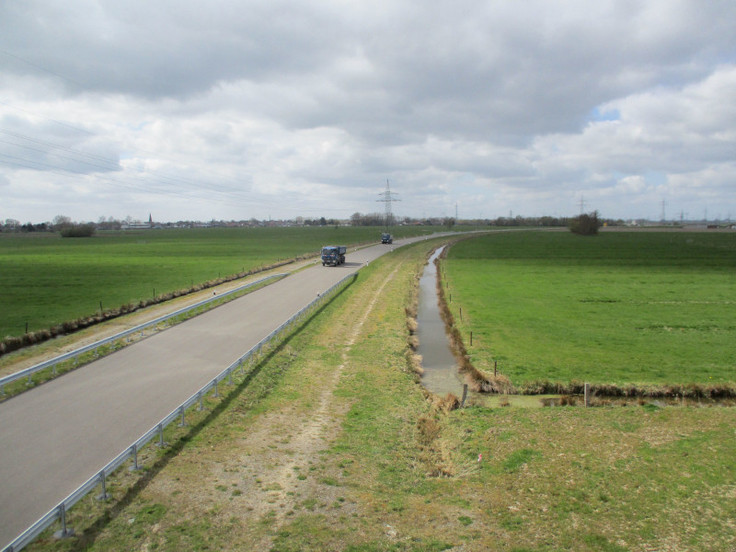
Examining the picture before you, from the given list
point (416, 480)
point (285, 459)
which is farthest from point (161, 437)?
point (416, 480)

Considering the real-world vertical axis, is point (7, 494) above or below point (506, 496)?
above

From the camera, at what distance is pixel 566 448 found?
14023 millimetres

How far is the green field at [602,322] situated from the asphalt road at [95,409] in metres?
12.9

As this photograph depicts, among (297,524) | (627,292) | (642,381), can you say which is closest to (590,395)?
(642,381)

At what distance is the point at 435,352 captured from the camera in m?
26.3

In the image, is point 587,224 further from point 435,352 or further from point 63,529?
point 63,529

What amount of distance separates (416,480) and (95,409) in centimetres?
1020

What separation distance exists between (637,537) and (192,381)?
14.5 m

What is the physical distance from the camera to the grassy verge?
32.3ft

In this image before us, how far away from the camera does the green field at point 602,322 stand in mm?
21953

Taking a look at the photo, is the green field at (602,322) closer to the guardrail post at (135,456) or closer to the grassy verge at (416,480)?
the grassy verge at (416,480)

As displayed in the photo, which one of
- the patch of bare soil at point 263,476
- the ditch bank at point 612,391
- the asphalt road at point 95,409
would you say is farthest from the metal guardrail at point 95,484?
the ditch bank at point 612,391

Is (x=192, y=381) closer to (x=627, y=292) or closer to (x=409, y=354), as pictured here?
(x=409, y=354)

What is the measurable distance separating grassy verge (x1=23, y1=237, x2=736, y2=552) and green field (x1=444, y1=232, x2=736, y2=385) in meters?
5.06
